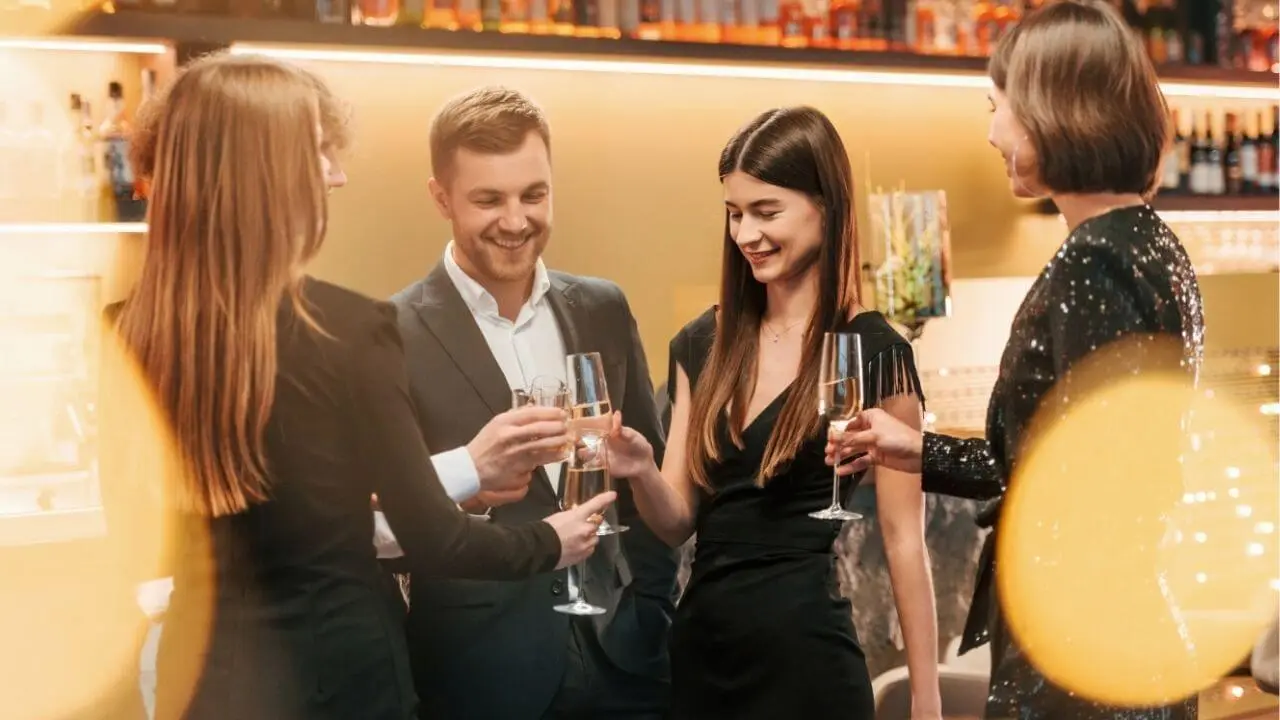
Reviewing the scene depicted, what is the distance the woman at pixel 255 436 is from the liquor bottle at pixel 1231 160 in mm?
3920

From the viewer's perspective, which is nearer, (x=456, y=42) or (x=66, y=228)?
(x=66, y=228)

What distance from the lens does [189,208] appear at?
82.7 inches

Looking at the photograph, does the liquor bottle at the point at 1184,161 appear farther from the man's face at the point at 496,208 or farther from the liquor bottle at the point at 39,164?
the liquor bottle at the point at 39,164

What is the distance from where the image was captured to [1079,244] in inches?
76.7

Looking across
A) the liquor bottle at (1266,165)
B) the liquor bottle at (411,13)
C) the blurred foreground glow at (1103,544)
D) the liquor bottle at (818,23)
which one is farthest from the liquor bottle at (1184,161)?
the blurred foreground glow at (1103,544)

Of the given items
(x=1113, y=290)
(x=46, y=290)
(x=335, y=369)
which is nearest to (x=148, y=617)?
(x=46, y=290)

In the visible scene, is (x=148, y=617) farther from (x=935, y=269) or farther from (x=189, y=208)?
(x=935, y=269)

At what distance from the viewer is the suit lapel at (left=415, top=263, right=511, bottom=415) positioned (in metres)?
2.54

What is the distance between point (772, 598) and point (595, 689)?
1.46 ft

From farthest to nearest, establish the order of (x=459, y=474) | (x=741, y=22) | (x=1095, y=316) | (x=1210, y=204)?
(x=1210, y=204)
(x=741, y=22)
(x=459, y=474)
(x=1095, y=316)

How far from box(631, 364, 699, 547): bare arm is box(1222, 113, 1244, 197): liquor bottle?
10.8 feet

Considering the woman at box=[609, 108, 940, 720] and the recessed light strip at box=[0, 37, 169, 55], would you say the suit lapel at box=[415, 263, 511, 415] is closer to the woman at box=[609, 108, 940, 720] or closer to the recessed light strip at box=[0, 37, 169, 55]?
the woman at box=[609, 108, 940, 720]

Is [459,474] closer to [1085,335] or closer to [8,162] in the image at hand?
[1085,335]

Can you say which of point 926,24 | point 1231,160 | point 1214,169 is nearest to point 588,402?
point 926,24
